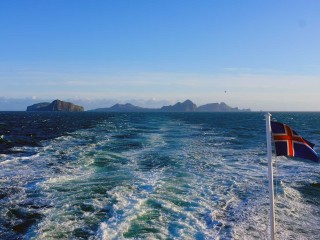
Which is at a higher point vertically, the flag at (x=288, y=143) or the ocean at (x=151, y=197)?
the flag at (x=288, y=143)

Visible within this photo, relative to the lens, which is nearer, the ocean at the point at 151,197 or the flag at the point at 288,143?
the flag at the point at 288,143

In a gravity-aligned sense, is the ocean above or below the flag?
below

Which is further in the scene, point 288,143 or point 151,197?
point 151,197

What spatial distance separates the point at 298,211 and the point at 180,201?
198 inches

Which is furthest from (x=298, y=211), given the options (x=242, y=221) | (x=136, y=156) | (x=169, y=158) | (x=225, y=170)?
(x=136, y=156)

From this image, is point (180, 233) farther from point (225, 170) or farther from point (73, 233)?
point (225, 170)

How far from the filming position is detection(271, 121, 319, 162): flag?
8.94 meters

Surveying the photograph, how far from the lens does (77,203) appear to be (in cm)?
1627

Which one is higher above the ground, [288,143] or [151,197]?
[288,143]

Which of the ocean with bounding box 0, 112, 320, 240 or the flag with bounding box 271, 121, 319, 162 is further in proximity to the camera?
the ocean with bounding box 0, 112, 320, 240

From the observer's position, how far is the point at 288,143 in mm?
8977

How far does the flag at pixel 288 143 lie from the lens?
352 inches

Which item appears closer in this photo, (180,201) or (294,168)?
(180,201)

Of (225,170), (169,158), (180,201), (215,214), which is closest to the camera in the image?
(215,214)
